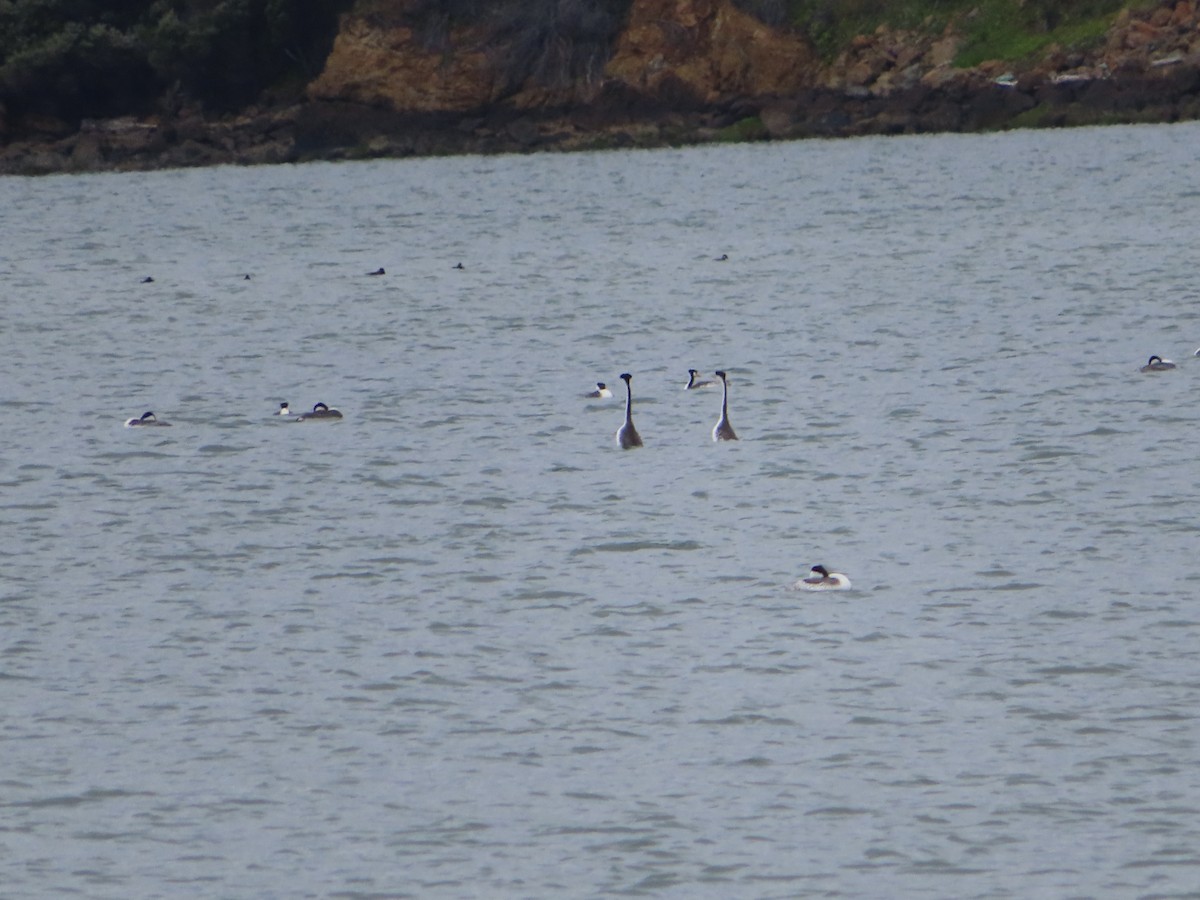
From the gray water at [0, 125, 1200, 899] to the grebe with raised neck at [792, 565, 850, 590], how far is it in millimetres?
113

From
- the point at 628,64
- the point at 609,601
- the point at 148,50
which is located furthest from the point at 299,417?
the point at 148,50

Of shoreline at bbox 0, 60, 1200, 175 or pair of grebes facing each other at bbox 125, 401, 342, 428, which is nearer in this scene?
pair of grebes facing each other at bbox 125, 401, 342, 428

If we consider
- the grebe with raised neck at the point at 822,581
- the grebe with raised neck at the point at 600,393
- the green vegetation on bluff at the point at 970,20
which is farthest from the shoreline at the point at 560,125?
the grebe with raised neck at the point at 822,581

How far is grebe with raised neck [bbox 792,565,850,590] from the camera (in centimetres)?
1467

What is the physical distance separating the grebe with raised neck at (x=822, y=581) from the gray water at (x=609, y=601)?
0.11 m

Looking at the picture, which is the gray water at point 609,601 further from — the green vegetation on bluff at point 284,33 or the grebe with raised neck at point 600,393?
the green vegetation on bluff at point 284,33

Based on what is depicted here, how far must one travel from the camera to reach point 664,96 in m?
74.1

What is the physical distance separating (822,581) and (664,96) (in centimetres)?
6072

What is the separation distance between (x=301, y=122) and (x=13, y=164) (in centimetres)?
990

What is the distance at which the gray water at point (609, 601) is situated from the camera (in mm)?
10406

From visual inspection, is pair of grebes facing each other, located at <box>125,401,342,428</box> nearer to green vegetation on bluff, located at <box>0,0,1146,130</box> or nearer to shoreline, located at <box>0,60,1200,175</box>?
shoreline, located at <box>0,60,1200,175</box>

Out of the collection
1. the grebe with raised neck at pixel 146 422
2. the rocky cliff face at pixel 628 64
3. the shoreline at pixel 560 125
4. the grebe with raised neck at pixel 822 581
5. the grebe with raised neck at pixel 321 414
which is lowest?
the grebe with raised neck at pixel 146 422

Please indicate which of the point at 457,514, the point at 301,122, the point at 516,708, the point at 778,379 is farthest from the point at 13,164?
the point at 516,708

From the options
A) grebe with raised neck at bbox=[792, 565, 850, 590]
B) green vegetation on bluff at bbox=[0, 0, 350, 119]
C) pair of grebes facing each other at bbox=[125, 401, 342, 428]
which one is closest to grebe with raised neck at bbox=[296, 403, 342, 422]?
pair of grebes facing each other at bbox=[125, 401, 342, 428]
